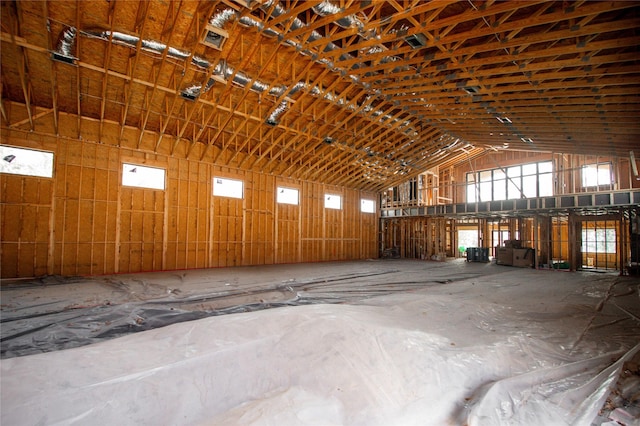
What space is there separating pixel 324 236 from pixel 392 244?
21.3ft

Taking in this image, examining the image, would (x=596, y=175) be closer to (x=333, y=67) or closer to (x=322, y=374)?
(x=333, y=67)

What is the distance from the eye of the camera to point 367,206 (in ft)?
67.9

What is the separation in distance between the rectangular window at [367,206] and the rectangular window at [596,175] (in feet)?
38.8

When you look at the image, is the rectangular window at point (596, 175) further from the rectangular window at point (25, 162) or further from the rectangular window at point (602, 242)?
the rectangular window at point (25, 162)

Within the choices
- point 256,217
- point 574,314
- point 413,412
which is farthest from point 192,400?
point 256,217

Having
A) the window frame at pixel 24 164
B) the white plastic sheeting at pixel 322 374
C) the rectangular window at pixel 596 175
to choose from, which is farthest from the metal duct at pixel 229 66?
the rectangular window at pixel 596 175

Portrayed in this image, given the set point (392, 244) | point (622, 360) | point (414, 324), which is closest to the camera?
point (622, 360)

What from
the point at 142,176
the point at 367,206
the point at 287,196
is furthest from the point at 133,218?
the point at 367,206

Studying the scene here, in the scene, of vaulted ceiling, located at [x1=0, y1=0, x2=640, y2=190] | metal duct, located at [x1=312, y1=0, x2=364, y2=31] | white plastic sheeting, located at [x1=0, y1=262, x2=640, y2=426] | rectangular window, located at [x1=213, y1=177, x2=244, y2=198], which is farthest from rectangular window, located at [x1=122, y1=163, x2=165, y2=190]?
white plastic sheeting, located at [x1=0, y1=262, x2=640, y2=426]

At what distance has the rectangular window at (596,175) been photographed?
16.5m

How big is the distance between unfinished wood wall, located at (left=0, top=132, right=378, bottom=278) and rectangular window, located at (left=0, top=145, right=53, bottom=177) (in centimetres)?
19

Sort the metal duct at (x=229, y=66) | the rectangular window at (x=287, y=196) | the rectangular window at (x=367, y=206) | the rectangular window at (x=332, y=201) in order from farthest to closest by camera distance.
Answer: the rectangular window at (x=367, y=206) → the rectangular window at (x=332, y=201) → the rectangular window at (x=287, y=196) → the metal duct at (x=229, y=66)

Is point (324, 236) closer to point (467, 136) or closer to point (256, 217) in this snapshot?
point (256, 217)

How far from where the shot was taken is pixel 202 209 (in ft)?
42.7
